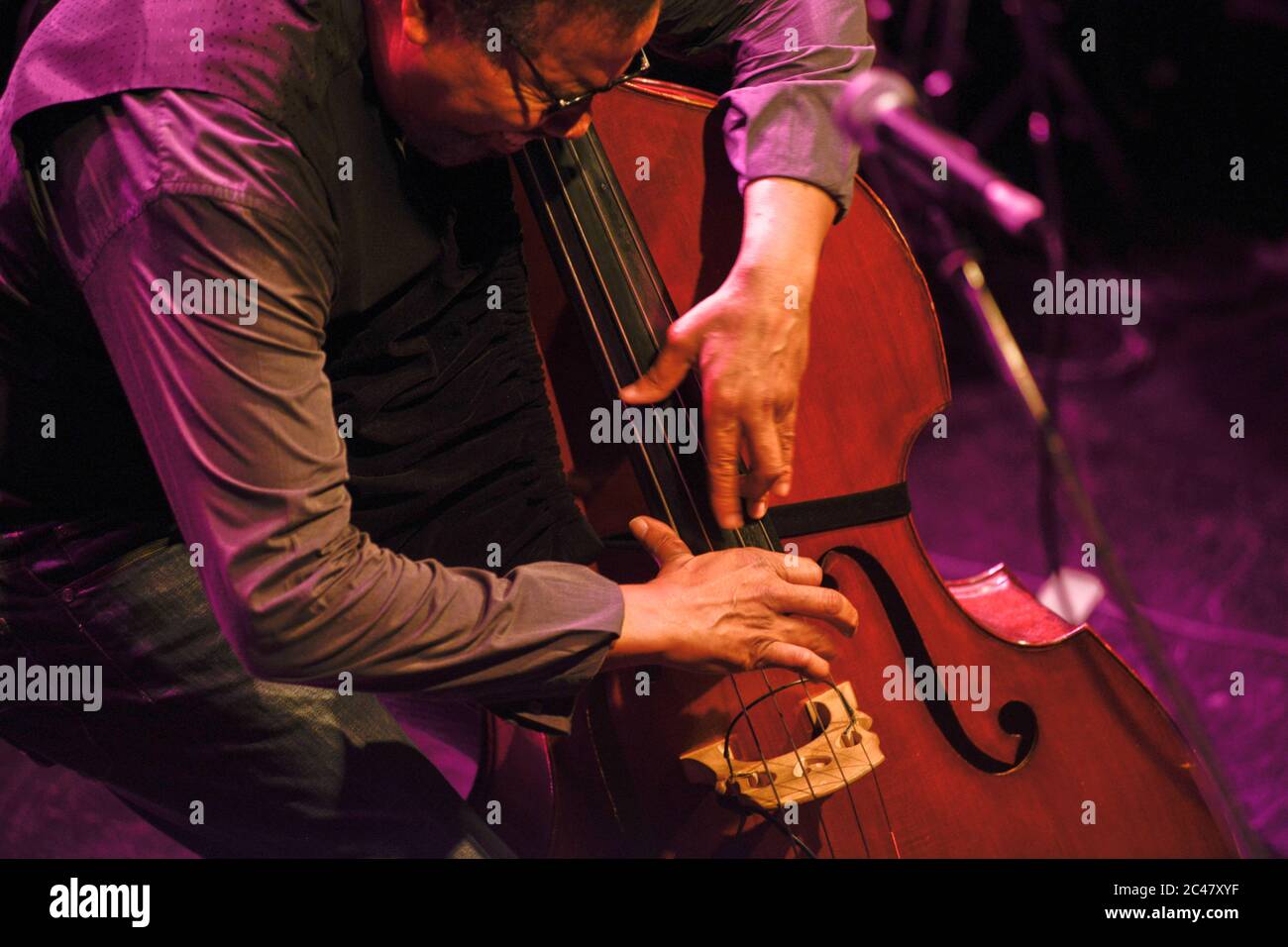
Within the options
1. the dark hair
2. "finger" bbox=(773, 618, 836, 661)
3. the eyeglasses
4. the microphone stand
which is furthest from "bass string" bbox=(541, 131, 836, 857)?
the microphone stand

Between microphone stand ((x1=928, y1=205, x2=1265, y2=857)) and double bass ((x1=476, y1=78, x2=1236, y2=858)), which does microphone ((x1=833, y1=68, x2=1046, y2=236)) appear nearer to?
microphone stand ((x1=928, y1=205, x2=1265, y2=857))

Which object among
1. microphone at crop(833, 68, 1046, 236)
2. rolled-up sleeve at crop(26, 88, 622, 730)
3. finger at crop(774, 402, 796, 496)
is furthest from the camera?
finger at crop(774, 402, 796, 496)

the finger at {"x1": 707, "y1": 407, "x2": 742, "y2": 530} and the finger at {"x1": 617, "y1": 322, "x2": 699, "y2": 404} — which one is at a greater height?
the finger at {"x1": 617, "y1": 322, "x2": 699, "y2": 404}

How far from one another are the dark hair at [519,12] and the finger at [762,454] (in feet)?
1.57

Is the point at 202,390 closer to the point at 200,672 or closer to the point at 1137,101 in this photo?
the point at 200,672

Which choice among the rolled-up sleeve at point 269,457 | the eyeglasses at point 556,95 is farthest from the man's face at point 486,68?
the rolled-up sleeve at point 269,457

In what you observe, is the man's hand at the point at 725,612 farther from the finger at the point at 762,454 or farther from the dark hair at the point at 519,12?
the dark hair at the point at 519,12

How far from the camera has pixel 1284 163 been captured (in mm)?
3822

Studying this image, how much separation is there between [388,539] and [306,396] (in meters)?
0.40

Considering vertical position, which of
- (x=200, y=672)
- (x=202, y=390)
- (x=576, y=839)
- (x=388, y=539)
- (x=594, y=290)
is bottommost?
(x=576, y=839)

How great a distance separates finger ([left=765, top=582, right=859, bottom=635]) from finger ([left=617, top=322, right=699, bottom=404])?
0.89ft

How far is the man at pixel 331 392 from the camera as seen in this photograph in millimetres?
953

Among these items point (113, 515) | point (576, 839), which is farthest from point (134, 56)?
point (576, 839)

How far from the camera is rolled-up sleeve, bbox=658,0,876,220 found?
144 centimetres
